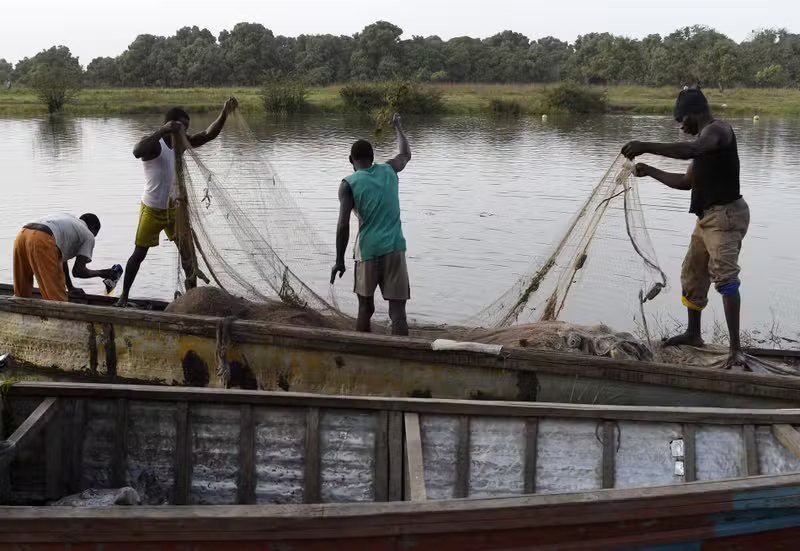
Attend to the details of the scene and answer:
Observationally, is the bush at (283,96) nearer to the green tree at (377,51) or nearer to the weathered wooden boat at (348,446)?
the green tree at (377,51)

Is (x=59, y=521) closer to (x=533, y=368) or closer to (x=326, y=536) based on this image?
(x=326, y=536)

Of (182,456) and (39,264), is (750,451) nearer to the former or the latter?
(182,456)

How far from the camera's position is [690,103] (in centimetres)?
476

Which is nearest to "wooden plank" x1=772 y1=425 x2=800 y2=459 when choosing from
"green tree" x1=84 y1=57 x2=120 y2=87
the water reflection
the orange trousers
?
the orange trousers

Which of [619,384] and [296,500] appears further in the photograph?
[619,384]

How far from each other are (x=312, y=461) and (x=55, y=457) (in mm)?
1189

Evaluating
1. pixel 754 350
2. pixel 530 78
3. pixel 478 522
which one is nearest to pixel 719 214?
pixel 754 350

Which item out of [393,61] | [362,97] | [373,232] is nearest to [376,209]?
[373,232]

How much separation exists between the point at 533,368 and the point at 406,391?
772mm

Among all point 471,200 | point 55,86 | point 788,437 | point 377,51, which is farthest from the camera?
point 377,51

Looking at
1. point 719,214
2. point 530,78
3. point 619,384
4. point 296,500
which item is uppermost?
point 530,78

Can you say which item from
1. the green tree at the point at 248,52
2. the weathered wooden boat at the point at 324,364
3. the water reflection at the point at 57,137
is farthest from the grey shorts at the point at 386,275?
the green tree at the point at 248,52

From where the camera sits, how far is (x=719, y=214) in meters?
4.80

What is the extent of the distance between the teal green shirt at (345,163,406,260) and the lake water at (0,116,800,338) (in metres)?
1.45
